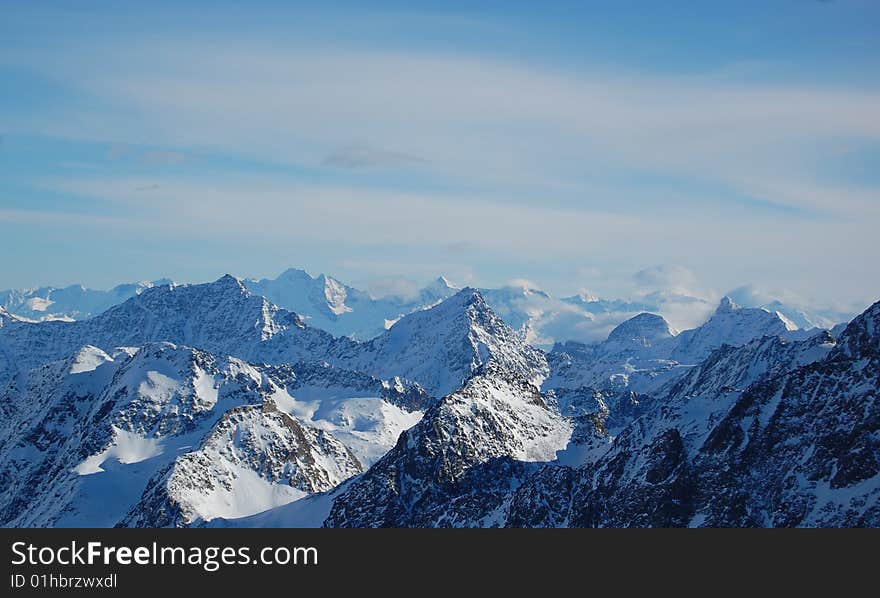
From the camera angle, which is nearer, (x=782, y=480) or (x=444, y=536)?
(x=444, y=536)

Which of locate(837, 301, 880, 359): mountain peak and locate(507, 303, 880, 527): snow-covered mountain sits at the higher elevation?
locate(837, 301, 880, 359): mountain peak

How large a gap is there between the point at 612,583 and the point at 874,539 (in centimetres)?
2750

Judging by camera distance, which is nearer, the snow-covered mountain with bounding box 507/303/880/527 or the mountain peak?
the snow-covered mountain with bounding box 507/303/880/527

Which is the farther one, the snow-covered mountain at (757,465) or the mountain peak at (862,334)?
the mountain peak at (862,334)

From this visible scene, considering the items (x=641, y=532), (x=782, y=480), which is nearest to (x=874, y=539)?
(x=641, y=532)

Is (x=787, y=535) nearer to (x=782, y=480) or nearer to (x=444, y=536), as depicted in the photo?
(x=444, y=536)

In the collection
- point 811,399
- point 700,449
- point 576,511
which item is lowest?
point 576,511

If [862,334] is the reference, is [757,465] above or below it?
below

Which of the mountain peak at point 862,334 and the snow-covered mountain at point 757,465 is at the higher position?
the mountain peak at point 862,334

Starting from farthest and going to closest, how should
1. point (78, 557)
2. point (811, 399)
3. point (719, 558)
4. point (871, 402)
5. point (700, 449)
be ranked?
1. point (700, 449)
2. point (811, 399)
3. point (871, 402)
4. point (719, 558)
5. point (78, 557)

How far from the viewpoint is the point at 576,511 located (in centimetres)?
18775

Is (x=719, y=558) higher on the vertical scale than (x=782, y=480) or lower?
higher

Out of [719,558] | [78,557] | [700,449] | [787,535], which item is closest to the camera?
[78,557]

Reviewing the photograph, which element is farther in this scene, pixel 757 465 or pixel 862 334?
pixel 862 334
